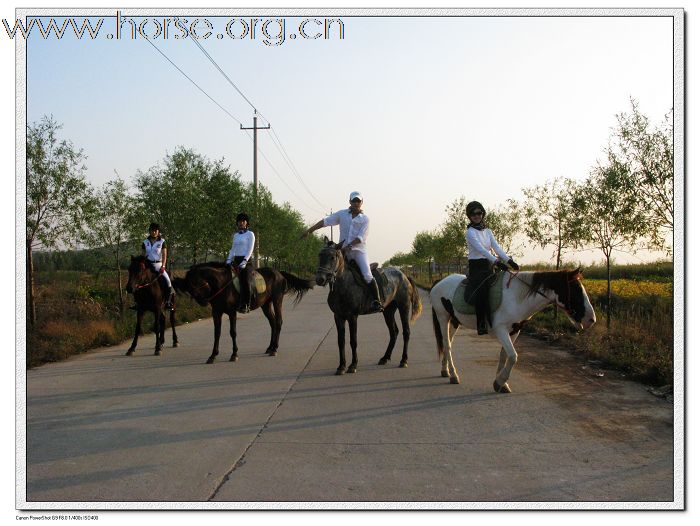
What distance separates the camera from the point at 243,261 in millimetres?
11273

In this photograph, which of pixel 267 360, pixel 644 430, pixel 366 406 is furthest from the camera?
pixel 267 360

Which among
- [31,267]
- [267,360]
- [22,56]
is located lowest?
[267,360]

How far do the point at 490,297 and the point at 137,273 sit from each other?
21.6 ft

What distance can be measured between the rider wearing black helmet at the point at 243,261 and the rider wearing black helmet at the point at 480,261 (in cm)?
466

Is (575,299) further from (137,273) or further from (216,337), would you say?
(137,273)

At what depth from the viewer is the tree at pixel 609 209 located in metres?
11.5

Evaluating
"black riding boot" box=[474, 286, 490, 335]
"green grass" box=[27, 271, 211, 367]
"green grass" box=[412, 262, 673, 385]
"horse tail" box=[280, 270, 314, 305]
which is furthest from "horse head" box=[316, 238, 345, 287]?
"green grass" box=[27, 271, 211, 367]

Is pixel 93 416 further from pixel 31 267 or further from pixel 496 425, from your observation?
pixel 31 267

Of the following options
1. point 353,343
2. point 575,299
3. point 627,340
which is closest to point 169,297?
point 353,343

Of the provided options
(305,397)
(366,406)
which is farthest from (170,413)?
(366,406)

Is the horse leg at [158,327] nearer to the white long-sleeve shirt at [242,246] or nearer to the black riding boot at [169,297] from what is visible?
the black riding boot at [169,297]

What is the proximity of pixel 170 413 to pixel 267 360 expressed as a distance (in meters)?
3.93

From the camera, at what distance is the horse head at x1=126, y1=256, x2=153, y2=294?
1057cm

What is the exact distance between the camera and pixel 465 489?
427 centimetres
